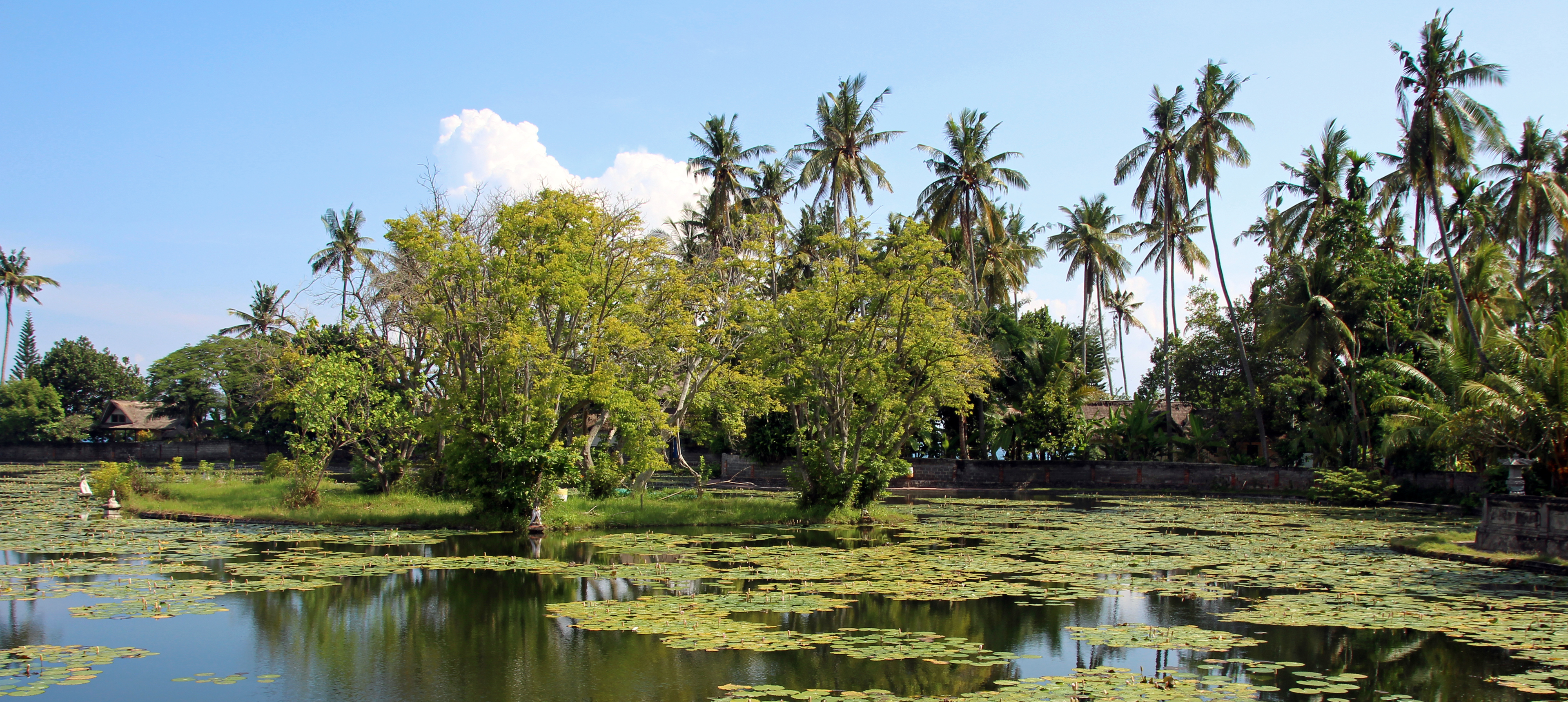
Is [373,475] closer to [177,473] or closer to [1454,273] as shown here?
[177,473]

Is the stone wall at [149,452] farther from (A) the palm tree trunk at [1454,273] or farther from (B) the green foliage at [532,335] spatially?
(A) the palm tree trunk at [1454,273]

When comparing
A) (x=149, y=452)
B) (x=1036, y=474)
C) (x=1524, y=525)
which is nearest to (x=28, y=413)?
(x=149, y=452)

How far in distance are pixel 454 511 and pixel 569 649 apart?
47.5ft

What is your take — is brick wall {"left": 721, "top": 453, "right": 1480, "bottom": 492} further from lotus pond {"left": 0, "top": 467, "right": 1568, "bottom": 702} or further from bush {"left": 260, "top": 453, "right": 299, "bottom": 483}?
lotus pond {"left": 0, "top": 467, "right": 1568, "bottom": 702}

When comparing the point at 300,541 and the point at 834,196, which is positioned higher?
the point at 834,196

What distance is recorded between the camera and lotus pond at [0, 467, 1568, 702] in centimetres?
880

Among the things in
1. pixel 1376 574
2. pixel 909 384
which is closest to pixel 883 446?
pixel 909 384

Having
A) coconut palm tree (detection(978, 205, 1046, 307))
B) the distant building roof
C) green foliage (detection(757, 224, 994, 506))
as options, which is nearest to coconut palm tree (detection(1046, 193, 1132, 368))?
coconut palm tree (detection(978, 205, 1046, 307))

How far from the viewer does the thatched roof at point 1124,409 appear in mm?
49156

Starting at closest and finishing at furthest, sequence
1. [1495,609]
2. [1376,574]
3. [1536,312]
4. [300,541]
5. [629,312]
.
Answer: [1495,609], [1376,574], [300,541], [629,312], [1536,312]

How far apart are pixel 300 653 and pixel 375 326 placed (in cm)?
1921

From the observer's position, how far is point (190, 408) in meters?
61.8

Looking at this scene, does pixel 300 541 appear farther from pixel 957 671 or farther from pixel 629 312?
pixel 957 671

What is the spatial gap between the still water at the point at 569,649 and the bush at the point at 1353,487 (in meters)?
23.5
